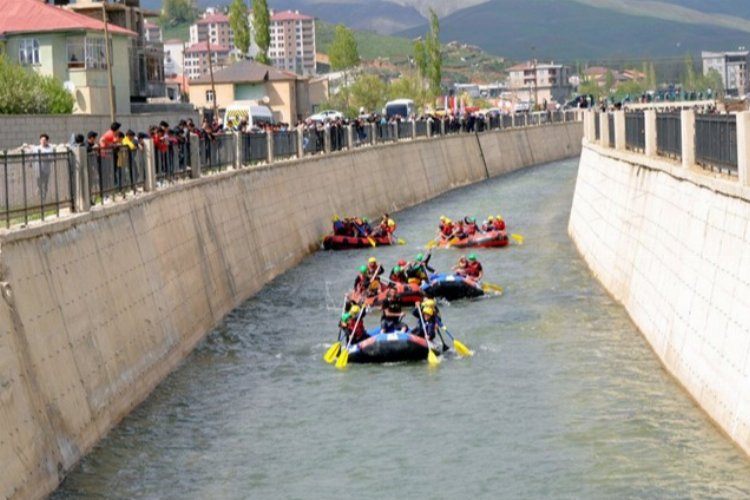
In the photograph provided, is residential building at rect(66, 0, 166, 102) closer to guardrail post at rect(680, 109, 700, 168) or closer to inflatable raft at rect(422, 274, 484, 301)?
inflatable raft at rect(422, 274, 484, 301)

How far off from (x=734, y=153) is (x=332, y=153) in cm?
3818

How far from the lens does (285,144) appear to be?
5803 cm

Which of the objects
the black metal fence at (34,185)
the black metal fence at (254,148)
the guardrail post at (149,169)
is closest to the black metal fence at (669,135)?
the guardrail post at (149,169)

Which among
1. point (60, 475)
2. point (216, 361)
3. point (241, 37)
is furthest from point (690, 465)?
point (241, 37)

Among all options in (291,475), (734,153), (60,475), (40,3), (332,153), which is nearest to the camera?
(60,475)

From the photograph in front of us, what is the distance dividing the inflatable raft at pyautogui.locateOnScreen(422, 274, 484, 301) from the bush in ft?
124

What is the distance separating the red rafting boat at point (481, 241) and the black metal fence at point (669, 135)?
52.6ft

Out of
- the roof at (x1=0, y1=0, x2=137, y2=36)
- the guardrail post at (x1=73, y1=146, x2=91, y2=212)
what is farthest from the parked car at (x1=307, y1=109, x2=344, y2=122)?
the guardrail post at (x1=73, y1=146, x2=91, y2=212)

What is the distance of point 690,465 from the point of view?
24.6 m

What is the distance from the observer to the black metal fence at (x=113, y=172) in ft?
104

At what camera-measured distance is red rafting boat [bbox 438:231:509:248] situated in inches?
2303

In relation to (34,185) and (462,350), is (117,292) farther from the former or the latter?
(462,350)

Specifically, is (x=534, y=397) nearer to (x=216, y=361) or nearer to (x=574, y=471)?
(x=574, y=471)

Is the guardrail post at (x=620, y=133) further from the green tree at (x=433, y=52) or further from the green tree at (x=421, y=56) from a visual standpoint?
the green tree at (x=421, y=56)
